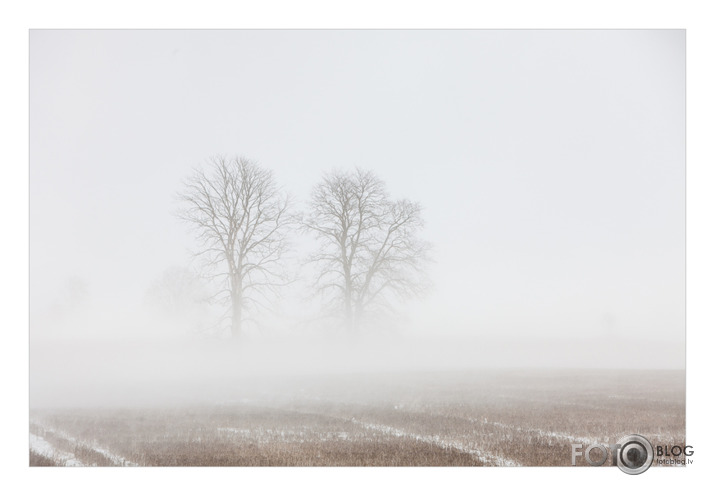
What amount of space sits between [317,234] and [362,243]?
69.3 inches

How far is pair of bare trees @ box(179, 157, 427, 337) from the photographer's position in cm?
2069

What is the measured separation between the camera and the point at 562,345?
79.4ft

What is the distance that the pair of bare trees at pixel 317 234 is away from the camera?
67.9 ft

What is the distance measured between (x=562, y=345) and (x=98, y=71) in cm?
2187

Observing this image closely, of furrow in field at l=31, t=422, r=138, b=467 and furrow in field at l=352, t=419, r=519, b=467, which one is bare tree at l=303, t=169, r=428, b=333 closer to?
furrow in field at l=352, t=419, r=519, b=467

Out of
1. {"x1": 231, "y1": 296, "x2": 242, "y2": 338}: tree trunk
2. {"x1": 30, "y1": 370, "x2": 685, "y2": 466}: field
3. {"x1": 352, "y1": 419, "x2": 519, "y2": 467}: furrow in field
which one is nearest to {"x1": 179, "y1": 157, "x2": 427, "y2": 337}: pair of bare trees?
→ {"x1": 231, "y1": 296, "x2": 242, "y2": 338}: tree trunk

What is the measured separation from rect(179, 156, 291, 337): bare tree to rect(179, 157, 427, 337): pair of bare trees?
0.04 metres

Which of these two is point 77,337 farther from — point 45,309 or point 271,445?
point 271,445

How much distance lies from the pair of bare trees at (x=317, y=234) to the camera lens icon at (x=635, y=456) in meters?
8.93

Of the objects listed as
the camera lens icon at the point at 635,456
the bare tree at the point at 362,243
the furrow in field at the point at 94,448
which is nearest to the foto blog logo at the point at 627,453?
the camera lens icon at the point at 635,456

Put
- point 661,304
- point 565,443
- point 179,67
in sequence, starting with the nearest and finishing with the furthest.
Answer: point 565,443 → point 661,304 → point 179,67

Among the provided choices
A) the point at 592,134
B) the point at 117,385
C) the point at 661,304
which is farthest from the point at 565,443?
the point at 117,385

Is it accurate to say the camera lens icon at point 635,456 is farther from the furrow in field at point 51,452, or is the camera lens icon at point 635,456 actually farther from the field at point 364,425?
the furrow in field at point 51,452

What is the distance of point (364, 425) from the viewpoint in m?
15.9
